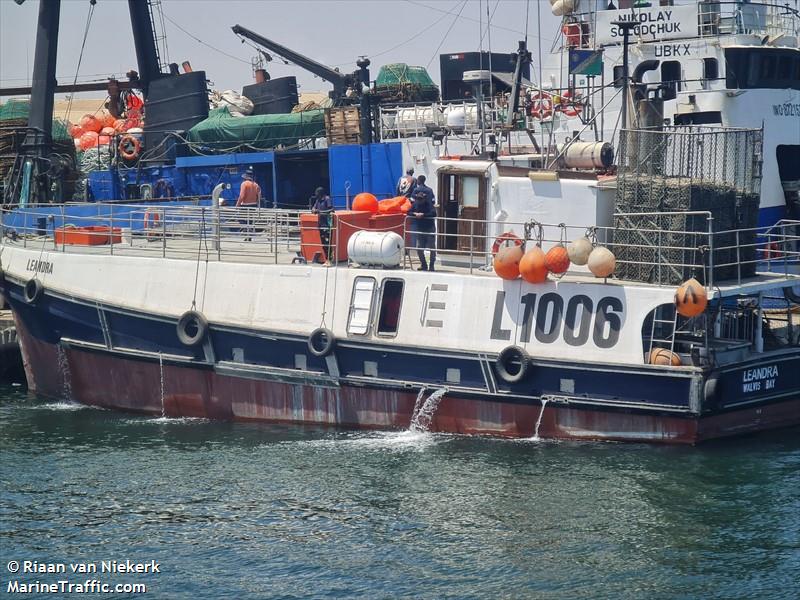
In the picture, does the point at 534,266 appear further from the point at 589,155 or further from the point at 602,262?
the point at 589,155

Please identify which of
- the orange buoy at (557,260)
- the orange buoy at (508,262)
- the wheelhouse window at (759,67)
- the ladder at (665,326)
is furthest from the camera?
the wheelhouse window at (759,67)

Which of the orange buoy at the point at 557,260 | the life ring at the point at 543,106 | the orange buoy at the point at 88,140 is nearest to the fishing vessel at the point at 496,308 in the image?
the orange buoy at the point at 557,260

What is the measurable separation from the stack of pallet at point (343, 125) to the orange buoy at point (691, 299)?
1361 centimetres

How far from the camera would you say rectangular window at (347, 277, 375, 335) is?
17203 millimetres

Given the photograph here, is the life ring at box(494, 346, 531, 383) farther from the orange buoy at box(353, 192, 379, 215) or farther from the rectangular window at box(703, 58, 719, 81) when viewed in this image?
the rectangular window at box(703, 58, 719, 81)

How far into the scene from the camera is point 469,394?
16547 mm

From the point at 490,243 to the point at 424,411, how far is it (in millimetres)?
2877

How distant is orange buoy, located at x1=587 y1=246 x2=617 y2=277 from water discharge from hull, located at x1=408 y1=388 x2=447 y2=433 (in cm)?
281

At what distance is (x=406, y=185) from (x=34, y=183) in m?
11.0

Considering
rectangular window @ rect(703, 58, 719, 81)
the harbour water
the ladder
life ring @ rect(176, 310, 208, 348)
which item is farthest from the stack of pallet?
the ladder

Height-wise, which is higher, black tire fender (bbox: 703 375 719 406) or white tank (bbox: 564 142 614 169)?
white tank (bbox: 564 142 614 169)

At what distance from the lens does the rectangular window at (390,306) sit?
17.2 meters

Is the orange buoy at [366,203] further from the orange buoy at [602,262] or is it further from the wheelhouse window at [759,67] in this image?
the wheelhouse window at [759,67]

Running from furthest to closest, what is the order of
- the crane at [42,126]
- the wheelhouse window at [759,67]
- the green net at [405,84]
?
the green net at [405,84], the crane at [42,126], the wheelhouse window at [759,67]
